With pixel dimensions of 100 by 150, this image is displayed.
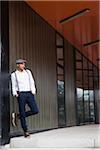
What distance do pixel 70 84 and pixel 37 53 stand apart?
577 centimetres

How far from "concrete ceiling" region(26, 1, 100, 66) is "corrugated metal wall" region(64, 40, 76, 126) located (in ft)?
1.47

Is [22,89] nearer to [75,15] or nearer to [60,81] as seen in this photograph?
[75,15]

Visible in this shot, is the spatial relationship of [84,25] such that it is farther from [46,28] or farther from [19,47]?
[19,47]

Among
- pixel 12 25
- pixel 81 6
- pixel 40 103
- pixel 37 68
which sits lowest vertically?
pixel 40 103

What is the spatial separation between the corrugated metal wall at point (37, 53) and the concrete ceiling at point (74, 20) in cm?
29

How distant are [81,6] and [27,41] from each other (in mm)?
1849

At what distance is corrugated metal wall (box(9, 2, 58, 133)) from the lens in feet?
32.1

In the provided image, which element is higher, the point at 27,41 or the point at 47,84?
the point at 27,41

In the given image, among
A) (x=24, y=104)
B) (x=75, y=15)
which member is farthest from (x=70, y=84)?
(x=24, y=104)

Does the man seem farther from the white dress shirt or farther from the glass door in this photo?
the glass door

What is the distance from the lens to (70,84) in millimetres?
17547

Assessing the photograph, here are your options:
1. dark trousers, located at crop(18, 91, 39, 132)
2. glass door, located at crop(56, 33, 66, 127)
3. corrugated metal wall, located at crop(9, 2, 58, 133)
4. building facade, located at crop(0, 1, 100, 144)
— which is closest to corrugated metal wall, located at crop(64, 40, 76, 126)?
building facade, located at crop(0, 1, 100, 144)

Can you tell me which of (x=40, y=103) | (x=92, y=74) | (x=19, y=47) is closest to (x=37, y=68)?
(x=40, y=103)

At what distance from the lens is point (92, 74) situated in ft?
78.2
